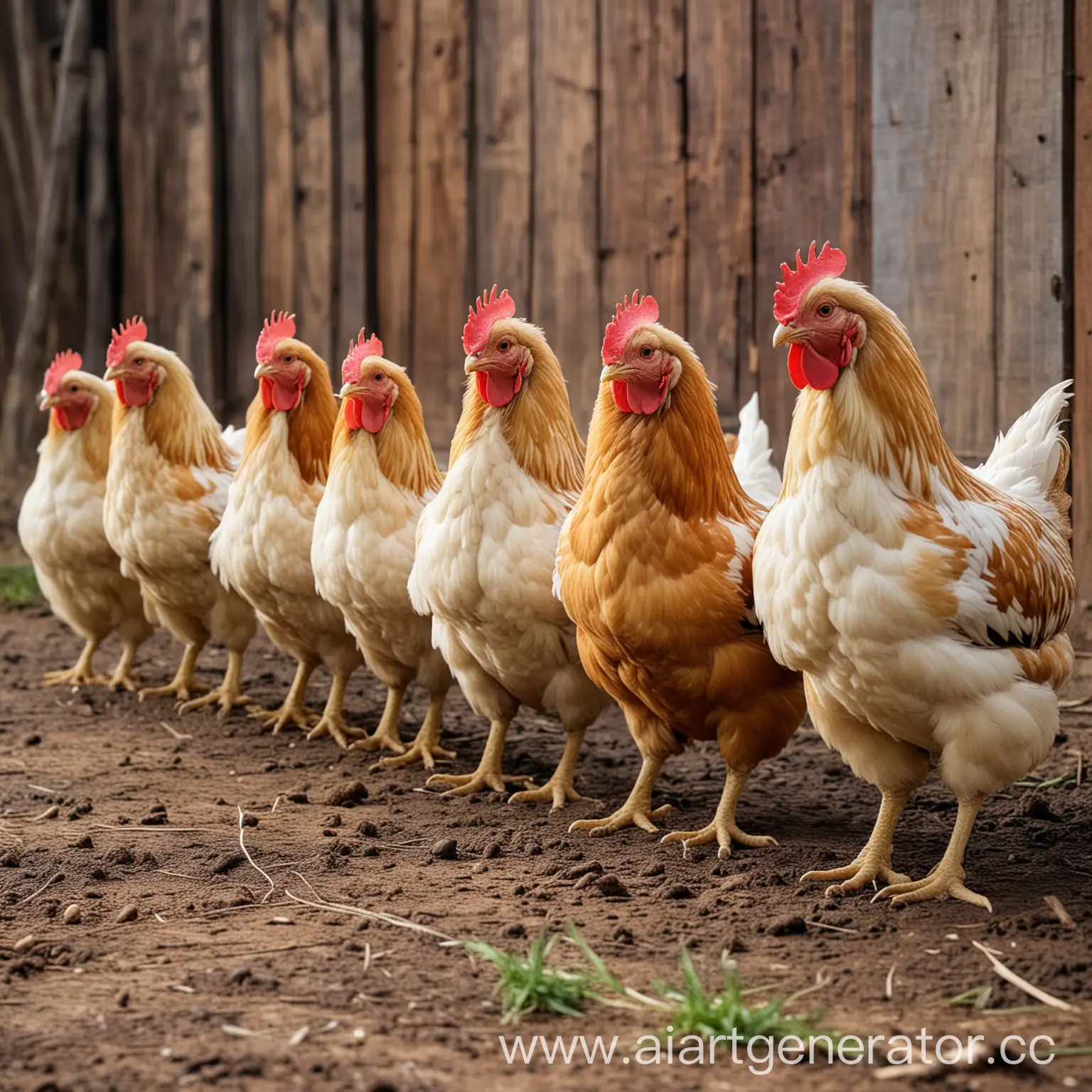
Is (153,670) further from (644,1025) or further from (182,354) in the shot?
(644,1025)

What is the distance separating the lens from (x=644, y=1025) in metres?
2.85

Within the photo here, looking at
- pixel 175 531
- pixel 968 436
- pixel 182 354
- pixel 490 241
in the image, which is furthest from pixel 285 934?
pixel 182 354

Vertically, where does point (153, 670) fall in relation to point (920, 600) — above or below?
below

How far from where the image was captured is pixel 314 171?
330 inches

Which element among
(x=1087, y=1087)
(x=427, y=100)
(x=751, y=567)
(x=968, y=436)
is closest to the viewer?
(x=1087, y=1087)

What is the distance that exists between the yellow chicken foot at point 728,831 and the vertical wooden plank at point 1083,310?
1910mm

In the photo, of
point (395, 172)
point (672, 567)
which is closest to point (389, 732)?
point (672, 567)

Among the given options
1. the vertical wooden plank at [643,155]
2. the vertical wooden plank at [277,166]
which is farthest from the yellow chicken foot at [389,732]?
the vertical wooden plank at [277,166]

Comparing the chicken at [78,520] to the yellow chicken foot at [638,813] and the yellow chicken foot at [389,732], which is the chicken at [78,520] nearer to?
the yellow chicken foot at [389,732]

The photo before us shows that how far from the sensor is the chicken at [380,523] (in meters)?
5.10

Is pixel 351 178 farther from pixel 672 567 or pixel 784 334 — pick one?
pixel 784 334

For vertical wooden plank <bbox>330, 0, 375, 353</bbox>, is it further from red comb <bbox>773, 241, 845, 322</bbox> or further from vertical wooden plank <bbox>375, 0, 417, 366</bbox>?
red comb <bbox>773, 241, 845, 322</bbox>

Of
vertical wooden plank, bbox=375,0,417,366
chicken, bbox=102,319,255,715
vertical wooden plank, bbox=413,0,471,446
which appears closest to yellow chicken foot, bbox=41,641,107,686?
chicken, bbox=102,319,255,715

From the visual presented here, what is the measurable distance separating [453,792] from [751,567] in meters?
1.45
